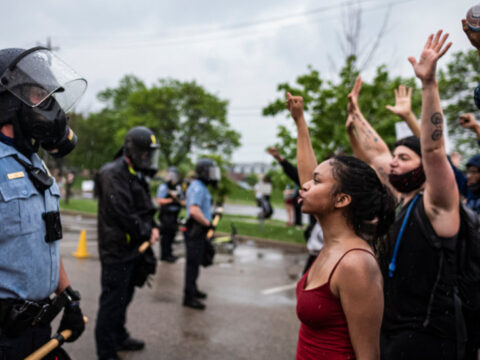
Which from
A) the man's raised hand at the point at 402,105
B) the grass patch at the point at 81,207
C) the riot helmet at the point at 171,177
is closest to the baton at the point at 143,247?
the man's raised hand at the point at 402,105

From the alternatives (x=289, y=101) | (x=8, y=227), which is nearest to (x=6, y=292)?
(x=8, y=227)

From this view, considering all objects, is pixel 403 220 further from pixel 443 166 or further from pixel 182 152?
pixel 182 152

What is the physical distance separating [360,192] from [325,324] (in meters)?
0.63

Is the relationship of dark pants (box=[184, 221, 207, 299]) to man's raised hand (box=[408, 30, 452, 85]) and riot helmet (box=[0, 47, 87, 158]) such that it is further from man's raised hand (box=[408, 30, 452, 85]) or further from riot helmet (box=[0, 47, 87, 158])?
man's raised hand (box=[408, 30, 452, 85])

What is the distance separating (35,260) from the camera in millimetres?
1937

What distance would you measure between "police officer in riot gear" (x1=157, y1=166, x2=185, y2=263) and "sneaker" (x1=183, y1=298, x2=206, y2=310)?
10.6 ft

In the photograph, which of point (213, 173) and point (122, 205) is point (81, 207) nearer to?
point (213, 173)

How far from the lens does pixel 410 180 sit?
240 centimetres

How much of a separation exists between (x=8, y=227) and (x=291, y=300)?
4.95m

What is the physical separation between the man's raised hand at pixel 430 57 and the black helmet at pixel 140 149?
2780 millimetres

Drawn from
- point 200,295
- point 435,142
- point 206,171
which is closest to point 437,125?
point 435,142

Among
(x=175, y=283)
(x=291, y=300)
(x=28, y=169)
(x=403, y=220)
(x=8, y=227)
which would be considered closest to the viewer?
(x=8, y=227)

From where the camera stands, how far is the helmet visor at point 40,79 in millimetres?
1874

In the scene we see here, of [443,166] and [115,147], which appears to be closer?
[443,166]
